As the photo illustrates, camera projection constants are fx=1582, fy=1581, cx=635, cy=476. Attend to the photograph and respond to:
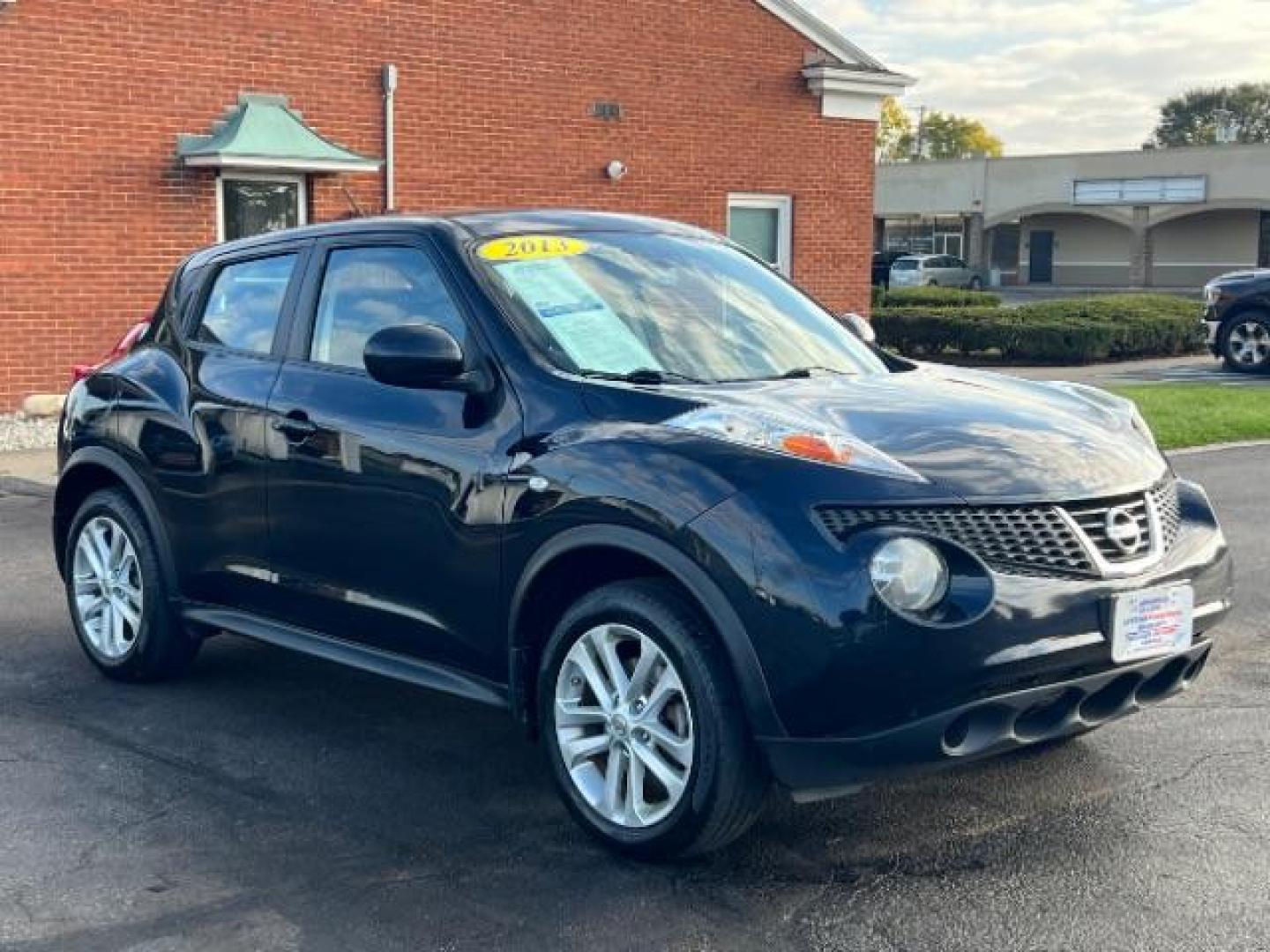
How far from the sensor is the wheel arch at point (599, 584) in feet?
13.0

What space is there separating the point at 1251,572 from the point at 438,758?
4.87m

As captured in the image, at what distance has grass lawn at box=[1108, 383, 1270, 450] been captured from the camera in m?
13.8

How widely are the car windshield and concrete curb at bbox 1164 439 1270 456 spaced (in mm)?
8270

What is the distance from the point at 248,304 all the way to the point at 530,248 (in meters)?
1.32

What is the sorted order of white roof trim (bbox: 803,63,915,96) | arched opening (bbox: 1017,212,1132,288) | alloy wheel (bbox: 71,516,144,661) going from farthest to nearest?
arched opening (bbox: 1017,212,1132,288) → white roof trim (bbox: 803,63,915,96) → alloy wheel (bbox: 71,516,144,661)

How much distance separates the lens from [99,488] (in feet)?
21.2

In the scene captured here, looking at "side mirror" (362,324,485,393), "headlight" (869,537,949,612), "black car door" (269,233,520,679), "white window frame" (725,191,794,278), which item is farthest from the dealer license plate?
"white window frame" (725,191,794,278)

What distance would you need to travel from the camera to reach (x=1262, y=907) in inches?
157

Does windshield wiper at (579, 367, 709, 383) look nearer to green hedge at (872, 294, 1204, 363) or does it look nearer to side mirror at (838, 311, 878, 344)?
side mirror at (838, 311, 878, 344)

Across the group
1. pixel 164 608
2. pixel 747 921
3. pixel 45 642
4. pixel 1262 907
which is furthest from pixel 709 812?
pixel 45 642

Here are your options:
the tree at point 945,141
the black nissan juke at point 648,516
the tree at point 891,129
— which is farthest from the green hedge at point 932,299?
the tree at point 945,141

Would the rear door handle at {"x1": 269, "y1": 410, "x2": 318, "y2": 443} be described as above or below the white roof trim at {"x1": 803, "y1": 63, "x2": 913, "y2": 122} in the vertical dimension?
below

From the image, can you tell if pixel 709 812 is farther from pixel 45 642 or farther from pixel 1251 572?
pixel 1251 572

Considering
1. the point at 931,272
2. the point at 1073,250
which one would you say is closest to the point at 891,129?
the point at 1073,250
